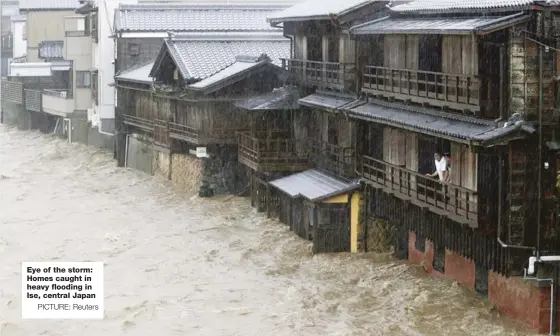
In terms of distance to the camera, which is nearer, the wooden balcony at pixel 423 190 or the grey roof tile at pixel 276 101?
the wooden balcony at pixel 423 190

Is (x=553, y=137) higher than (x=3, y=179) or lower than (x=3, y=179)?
higher

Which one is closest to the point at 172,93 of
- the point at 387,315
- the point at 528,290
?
the point at 387,315

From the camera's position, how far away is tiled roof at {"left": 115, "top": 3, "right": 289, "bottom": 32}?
57.1 metres

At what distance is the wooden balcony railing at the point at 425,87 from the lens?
83.5 feet

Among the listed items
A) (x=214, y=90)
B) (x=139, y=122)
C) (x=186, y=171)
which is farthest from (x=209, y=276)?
(x=139, y=122)

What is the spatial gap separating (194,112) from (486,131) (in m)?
23.7

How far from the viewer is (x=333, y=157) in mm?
36406

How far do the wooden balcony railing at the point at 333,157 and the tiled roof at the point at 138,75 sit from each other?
→ 51.6ft

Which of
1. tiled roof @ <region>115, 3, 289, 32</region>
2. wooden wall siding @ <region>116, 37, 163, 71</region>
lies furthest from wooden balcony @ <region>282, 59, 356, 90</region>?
wooden wall siding @ <region>116, 37, 163, 71</region>

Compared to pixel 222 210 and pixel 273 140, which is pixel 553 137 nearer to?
pixel 273 140

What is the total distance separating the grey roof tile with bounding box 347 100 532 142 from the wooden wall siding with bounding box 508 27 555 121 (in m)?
0.67

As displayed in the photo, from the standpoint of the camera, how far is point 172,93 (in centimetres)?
4766

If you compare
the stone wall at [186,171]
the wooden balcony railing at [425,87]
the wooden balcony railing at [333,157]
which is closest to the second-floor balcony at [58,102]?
the stone wall at [186,171]
